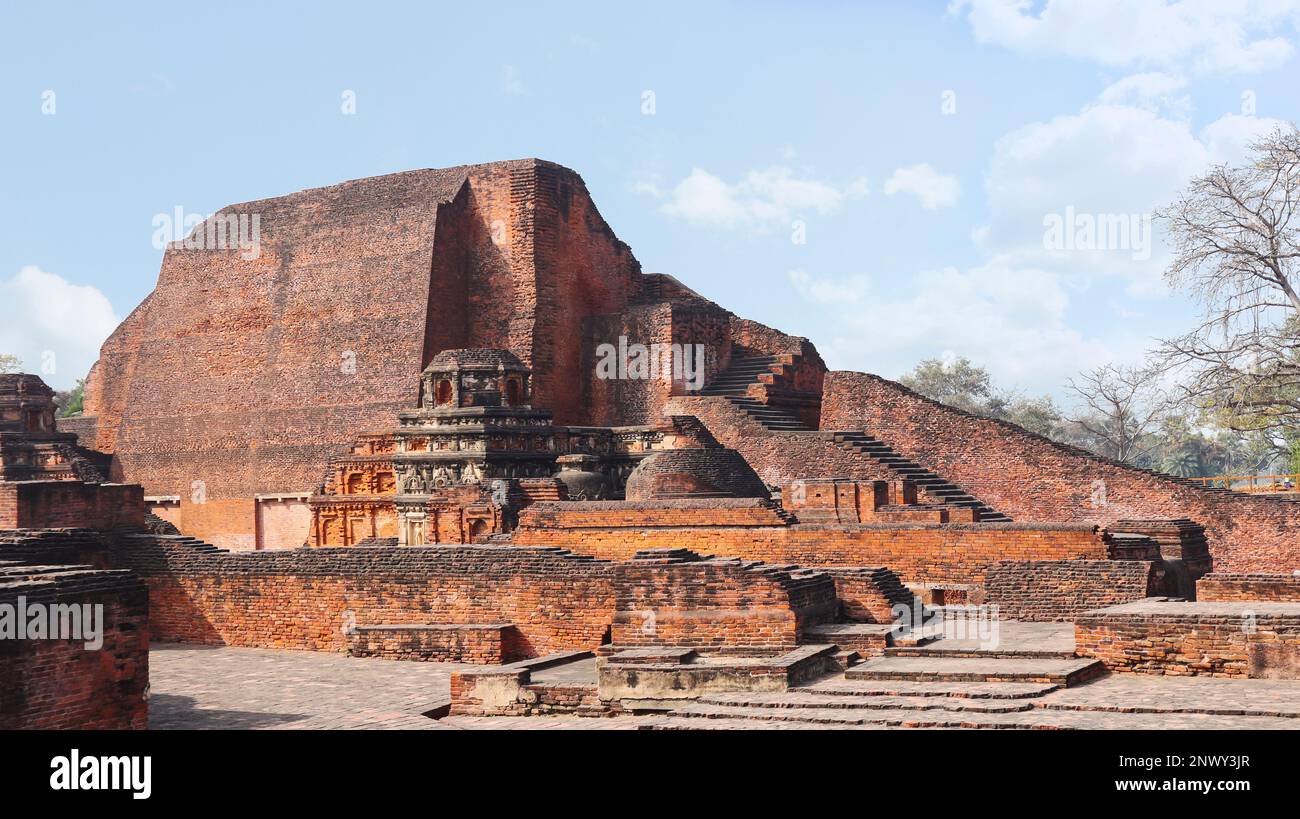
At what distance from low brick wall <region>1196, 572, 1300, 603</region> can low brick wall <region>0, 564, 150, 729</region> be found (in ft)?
25.7

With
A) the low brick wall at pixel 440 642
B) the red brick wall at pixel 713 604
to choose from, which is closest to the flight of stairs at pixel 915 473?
the low brick wall at pixel 440 642

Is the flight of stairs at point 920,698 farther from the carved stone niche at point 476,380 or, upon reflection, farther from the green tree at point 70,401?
the green tree at point 70,401

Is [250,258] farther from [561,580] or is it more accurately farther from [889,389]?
[561,580]

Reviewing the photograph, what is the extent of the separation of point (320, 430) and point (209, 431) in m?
3.49

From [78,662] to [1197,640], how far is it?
713 cm

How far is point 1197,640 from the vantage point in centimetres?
970

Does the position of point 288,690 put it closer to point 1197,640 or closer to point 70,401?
point 1197,640

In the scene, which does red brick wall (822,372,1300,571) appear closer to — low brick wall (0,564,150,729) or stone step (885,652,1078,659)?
stone step (885,652,1078,659)

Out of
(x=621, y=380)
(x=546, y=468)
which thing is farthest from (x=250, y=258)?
(x=546, y=468)

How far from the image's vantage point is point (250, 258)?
30.2 meters

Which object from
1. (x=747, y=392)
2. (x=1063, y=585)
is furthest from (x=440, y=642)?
(x=747, y=392)

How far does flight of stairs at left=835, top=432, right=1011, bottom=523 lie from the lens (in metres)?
19.9

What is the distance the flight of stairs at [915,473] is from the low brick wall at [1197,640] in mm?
9329

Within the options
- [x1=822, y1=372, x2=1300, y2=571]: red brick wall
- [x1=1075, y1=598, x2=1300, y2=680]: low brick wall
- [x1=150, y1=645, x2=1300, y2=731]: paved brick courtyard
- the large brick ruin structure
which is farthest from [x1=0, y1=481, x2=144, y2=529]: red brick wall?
[x1=1075, y1=598, x2=1300, y2=680]: low brick wall
